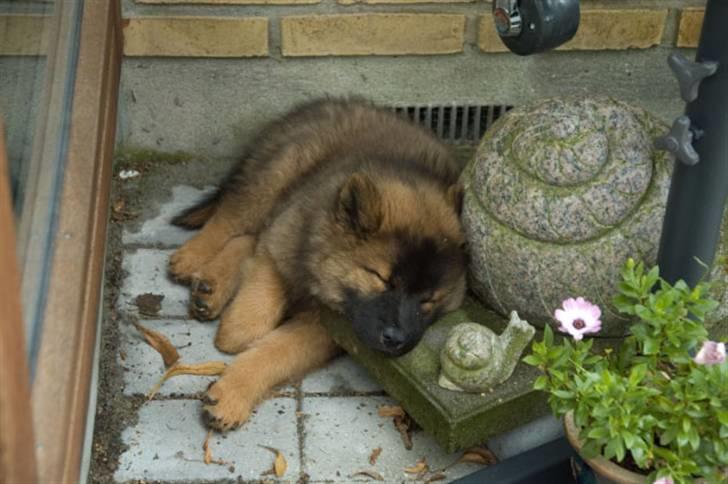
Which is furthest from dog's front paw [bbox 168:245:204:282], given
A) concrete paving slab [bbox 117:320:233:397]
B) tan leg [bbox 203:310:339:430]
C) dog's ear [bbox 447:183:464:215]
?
dog's ear [bbox 447:183:464:215]

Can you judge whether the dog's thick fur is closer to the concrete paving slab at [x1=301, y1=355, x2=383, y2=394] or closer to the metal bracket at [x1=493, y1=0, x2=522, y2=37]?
the concrete paving slab at [x1=301, y1=355, x2=383, y2=394]

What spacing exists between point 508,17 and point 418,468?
1365mm

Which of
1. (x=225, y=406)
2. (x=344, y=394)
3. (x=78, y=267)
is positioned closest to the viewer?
(x=78, y=267)

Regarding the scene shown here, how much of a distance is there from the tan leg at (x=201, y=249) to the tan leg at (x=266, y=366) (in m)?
0.48

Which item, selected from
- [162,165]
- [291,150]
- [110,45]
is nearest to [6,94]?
[110,45]

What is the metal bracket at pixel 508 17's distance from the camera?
259 centimetres

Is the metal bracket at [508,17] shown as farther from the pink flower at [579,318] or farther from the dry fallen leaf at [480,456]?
the dry fallen leaf at [480,456]

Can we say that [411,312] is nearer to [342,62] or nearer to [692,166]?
[692,166]

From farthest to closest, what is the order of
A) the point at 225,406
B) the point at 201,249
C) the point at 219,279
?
the point at 201,249 → the point at 219,279 → the point at 225,406

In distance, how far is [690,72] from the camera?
251 cm

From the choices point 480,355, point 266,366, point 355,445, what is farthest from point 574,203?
point 266,366

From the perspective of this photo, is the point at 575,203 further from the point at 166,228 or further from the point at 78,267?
the point at 166,228

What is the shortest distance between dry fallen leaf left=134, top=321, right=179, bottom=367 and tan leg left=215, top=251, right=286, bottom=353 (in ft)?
0.55

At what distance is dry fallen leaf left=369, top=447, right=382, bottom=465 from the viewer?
3221 millimetres
